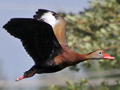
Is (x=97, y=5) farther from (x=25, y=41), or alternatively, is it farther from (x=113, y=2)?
(x=25, y=41)

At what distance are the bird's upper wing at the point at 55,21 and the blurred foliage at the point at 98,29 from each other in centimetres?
57

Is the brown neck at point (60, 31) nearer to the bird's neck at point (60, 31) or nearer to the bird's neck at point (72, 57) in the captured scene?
the bird's neck at point (60, 31)

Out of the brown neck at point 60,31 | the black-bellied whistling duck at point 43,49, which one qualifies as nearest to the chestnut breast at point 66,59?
the black-bellied whistling duck at point 43,49

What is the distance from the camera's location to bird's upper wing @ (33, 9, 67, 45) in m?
7.61

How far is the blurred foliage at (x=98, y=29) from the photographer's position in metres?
8.60

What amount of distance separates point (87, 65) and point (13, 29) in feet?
7.23

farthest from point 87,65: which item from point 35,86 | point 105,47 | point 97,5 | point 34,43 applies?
point 35,86

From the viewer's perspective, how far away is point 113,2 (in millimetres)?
8852

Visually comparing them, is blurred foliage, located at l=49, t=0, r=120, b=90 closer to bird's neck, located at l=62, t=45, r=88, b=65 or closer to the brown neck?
the brown neck

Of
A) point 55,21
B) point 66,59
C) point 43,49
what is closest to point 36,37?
Answer: point 43,49

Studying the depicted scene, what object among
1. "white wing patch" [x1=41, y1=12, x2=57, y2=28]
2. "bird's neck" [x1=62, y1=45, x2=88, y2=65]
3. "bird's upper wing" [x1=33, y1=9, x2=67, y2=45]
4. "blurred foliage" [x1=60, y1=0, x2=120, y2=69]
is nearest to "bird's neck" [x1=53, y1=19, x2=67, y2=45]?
"bird's upper wing" [x1=33, y1=9, x2=67, y2=45]

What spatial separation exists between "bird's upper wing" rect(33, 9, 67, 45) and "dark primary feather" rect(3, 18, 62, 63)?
0.48 meters

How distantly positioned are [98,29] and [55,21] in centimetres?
110

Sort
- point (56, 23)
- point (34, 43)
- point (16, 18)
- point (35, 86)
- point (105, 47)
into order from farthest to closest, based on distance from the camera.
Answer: point (35, 86)
point (105, 47)
point (56, 23)
point (34, 43)
point (16, 18)
